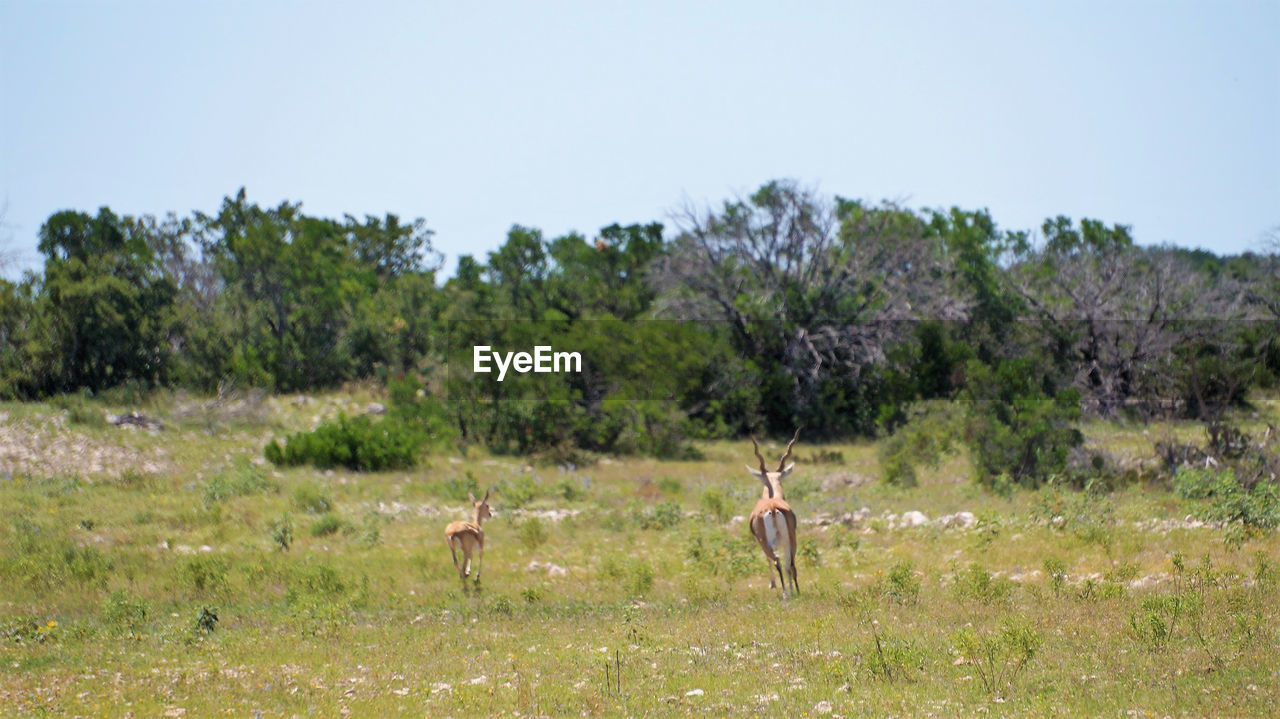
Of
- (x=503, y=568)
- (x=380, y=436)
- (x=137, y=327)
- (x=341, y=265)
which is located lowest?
(x=503, y=568)

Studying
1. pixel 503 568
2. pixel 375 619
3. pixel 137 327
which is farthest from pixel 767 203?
pixel 375 619

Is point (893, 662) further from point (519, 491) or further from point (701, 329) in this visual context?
point (701, 329)

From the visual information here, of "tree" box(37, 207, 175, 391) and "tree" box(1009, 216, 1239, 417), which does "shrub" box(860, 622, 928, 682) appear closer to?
"tree" box(1009, 216, 1239, 417)

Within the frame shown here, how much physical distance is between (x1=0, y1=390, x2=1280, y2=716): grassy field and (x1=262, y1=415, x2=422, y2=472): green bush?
586 millimetres

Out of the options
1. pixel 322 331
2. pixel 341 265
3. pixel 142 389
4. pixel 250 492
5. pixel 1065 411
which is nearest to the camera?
pixel 250 492

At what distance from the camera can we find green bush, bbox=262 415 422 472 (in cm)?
2233

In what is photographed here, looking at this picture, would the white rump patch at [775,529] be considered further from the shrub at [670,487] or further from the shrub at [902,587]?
the shrub at [670,487]

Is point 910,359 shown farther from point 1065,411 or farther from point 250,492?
point 250,492

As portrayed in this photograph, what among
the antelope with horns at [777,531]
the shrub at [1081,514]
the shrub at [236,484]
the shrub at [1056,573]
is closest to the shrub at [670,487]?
the shrub at [1081,514]

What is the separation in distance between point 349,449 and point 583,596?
1146cm

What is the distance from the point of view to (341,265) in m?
46.4

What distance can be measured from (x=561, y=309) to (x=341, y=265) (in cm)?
1220

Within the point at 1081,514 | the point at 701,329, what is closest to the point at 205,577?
the point at 1081,514

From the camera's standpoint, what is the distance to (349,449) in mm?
22625
